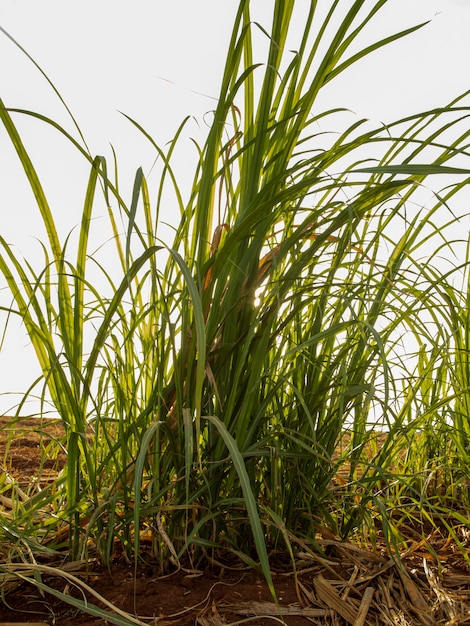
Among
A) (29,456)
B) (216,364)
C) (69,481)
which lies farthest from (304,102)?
(29,456)

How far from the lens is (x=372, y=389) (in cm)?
105

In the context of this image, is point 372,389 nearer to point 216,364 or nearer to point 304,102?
point 216,364

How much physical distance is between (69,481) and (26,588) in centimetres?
20

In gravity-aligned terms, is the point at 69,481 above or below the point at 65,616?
above

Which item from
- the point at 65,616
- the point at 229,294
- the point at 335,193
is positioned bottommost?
the point at 65,616

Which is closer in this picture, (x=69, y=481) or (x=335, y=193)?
(x=69, y=481)

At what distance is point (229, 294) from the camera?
109 centimetres

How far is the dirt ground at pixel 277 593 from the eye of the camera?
1005 mm

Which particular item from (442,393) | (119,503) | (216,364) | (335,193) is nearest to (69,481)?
(119,503)

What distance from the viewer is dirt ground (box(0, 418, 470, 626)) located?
100cm

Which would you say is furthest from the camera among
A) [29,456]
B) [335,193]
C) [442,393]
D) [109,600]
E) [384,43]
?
[29,456]

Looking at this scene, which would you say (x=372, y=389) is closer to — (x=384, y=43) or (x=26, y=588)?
(x=384, y=43)

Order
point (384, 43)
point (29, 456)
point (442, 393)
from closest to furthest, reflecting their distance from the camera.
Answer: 1. point (384, 43)
2. point (442, 393)
3. point (29, 456)

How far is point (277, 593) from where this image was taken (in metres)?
1.06
